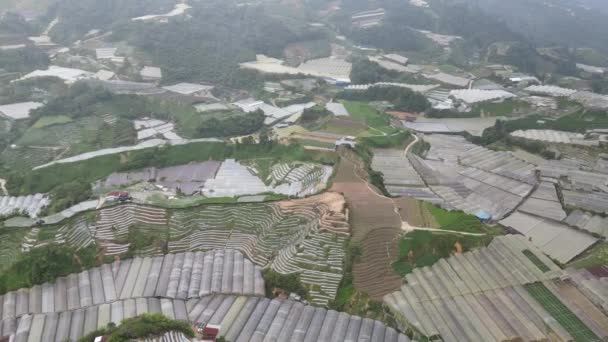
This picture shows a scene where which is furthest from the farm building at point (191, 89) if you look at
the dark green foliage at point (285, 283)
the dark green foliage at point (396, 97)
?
the dark green foliage at point (285, 283)

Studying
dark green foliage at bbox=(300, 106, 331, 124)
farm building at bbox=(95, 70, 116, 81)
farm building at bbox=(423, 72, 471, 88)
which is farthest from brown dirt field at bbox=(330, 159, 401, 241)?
farm building at bbox=(95, 70, 116, 81)

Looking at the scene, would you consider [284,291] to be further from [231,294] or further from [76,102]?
[76,102]

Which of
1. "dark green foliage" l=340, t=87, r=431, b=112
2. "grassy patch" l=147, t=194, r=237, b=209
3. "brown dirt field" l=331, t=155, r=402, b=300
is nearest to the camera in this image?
"brown dirt field" l=331, t=155, r=402, b=300

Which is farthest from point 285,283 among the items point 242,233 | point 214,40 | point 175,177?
point 214,40

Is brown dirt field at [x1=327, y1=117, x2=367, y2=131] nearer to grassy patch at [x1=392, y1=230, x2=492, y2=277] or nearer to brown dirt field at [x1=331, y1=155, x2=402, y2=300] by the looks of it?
brown dirt field at [x1=331, y1=155, x2=402, y2=300]

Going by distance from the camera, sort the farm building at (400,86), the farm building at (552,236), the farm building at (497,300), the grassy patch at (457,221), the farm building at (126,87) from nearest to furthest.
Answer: the farm building at (497,300), the farm building at (552,236), the grassy patch at (457,221), the farm building at (126,87), the farm building at (400,86)

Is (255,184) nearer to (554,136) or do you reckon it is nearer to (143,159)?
(143,159)

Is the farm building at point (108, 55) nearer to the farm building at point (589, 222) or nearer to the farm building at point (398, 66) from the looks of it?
the farm building at point (398, 66)
